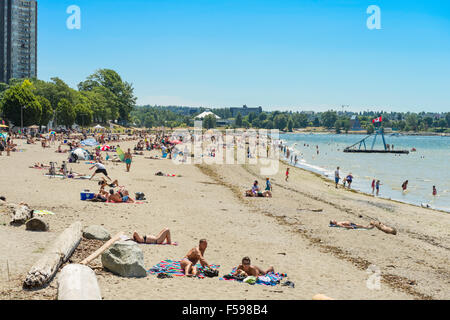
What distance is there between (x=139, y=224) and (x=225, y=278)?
4890 mm

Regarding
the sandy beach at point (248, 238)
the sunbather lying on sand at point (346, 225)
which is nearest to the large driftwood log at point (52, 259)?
the sandy beach at point (248, 238)

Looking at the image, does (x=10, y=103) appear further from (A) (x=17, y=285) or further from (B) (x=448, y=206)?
(A) (x=17, y=285)

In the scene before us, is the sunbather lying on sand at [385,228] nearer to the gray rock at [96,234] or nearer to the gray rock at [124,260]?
the gray rock at [96,234]

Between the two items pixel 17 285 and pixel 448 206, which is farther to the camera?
pixel 448 206

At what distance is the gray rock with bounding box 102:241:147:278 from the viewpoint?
772cm

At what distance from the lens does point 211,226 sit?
13.5m

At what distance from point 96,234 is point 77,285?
3.97 metres

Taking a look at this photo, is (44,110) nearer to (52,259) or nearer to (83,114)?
(83,114)

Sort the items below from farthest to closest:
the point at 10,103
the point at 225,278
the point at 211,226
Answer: the point at 10,103, the point at 211,226, the point at 225,278

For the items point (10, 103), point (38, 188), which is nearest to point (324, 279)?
point (38, 188)

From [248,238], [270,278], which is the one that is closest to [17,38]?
[248,238]

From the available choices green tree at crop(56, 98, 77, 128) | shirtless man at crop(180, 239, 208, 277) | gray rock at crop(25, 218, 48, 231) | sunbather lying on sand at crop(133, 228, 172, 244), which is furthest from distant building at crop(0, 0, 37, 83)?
shirtless man at crop(180, 239, 208, 277)

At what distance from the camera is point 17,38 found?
137000 mm
